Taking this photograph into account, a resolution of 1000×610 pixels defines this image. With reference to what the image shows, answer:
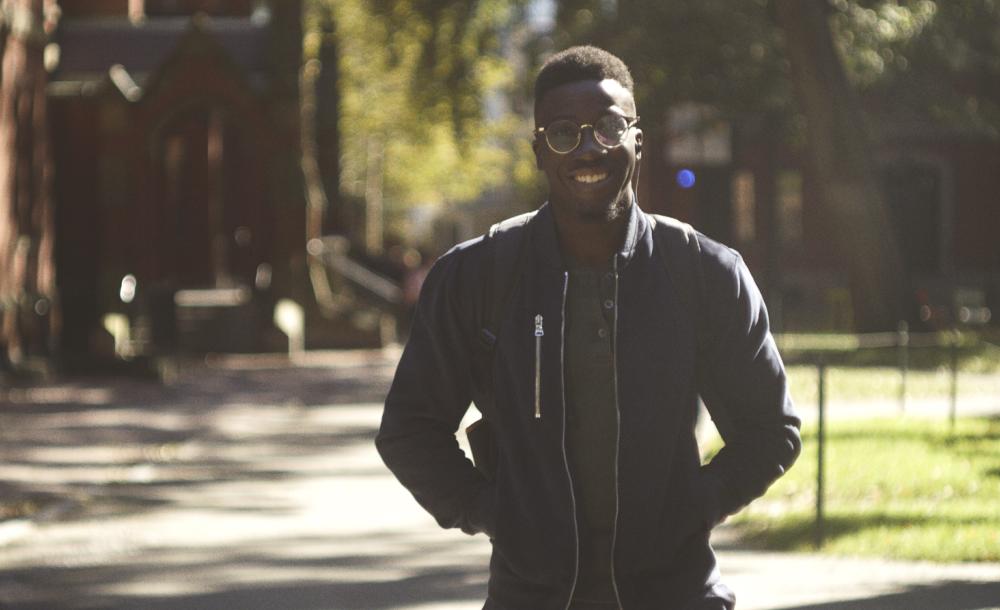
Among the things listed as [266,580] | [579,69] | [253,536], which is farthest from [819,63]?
[579,69]

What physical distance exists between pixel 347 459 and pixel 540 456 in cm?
1087

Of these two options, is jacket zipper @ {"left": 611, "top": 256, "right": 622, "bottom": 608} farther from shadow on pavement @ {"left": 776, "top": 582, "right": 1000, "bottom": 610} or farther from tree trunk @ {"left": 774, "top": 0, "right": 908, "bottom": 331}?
tree trunk @ {"left": 774, "top": 0, "right": 908, "bottom": 331}

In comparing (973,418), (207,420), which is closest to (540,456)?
(973,418)

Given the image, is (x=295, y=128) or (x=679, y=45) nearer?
(x=679, y=45)

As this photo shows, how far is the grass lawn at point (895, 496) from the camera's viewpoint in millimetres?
9094

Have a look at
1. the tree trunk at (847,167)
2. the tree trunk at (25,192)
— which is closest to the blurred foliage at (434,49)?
the tree trunk at (847,167)

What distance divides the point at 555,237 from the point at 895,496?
8310 mm

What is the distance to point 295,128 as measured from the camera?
2984cm

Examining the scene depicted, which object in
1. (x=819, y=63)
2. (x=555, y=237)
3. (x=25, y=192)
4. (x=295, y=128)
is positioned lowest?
(x=25, y=192)

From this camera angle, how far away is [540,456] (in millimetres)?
3027

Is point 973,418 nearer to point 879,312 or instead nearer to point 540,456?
point 879,312

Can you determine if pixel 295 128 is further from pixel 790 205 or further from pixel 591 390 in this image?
pixel 591 390

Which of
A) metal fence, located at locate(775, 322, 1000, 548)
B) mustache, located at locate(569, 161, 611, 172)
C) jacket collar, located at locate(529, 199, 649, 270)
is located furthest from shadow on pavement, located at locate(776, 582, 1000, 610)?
metal fence, located at locate(775, 322, 1000, 548)

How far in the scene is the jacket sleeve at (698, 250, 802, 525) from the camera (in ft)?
10.4
